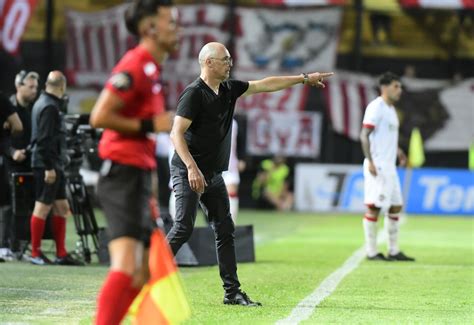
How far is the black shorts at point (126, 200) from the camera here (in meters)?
7.00

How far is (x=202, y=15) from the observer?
2845 cm

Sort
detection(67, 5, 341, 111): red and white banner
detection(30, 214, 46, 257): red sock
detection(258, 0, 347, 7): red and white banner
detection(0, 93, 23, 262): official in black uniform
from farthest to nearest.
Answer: detection(67, 5, 341, 111): red and white banner
detection(258, 0, 347, 7): red and white banner
detection(30, 214, 46, 257): red sock
detection(0, 93, 23, 262): official in black uniform

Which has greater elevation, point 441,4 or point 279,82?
point 441,4

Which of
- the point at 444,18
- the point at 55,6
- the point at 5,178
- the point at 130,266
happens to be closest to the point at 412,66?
the point at 444,18

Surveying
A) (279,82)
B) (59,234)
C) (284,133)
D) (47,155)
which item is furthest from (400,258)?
(284,133)

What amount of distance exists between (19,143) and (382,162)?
4.45 m

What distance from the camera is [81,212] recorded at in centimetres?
1447

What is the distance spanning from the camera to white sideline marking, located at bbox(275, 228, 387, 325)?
929cm

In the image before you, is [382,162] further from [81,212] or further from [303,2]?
[303,2]

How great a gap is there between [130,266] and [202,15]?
2189 cm

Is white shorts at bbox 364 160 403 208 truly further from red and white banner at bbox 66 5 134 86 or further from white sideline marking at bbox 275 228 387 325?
red and white banner at bbox 66 5 134 86

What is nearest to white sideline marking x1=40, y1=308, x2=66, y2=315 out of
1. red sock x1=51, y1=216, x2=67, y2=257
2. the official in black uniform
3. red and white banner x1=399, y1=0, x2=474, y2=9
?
the official in black uniform

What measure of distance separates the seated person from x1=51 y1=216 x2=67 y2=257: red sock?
14734mm

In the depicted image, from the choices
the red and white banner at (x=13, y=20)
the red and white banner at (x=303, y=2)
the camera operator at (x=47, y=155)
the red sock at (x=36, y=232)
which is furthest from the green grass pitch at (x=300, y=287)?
the red and white banner at (x=13, y=20)
